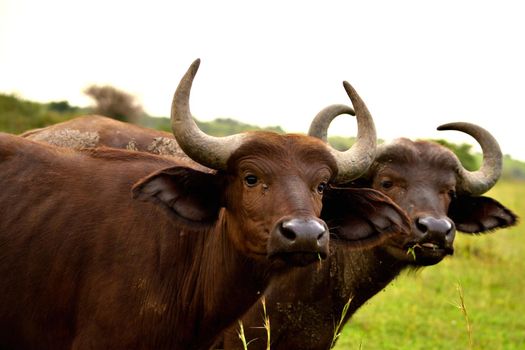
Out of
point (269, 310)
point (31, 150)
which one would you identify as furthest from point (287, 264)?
point (31, 150)

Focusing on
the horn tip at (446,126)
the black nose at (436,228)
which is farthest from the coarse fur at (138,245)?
the horn tip at (446,126)

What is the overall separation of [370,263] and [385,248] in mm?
214

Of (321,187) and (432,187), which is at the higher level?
(321,187)

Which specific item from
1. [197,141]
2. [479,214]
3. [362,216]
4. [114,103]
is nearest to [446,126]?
[479,214]

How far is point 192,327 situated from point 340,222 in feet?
4.26

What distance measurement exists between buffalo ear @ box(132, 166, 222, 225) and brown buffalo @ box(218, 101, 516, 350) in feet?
3.96

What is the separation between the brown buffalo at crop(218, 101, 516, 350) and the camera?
6203mm

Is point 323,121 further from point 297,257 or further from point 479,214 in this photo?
point 297,257

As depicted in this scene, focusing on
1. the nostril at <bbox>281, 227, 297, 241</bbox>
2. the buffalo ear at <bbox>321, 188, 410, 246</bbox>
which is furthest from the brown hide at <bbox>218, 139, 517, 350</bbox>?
the nostril at <bbox>281, 227, 297, 241</bbox>

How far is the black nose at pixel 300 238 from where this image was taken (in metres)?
4.30

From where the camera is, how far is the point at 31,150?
220 inches

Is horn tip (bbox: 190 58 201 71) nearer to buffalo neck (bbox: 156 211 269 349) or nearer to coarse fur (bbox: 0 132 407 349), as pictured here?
coarse fur (bbox: 0 132 407 349)

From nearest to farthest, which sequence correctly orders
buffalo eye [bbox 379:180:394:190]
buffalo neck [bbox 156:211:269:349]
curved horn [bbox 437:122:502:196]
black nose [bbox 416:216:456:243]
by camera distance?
buffalo neck [bbox 156:211:269:349], black nose [bbox 416:216:456:243], buffalo eye [bbox 379:180:394:190], curved horn [bbox 437:122:502:196]

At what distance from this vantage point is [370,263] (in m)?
6.65
